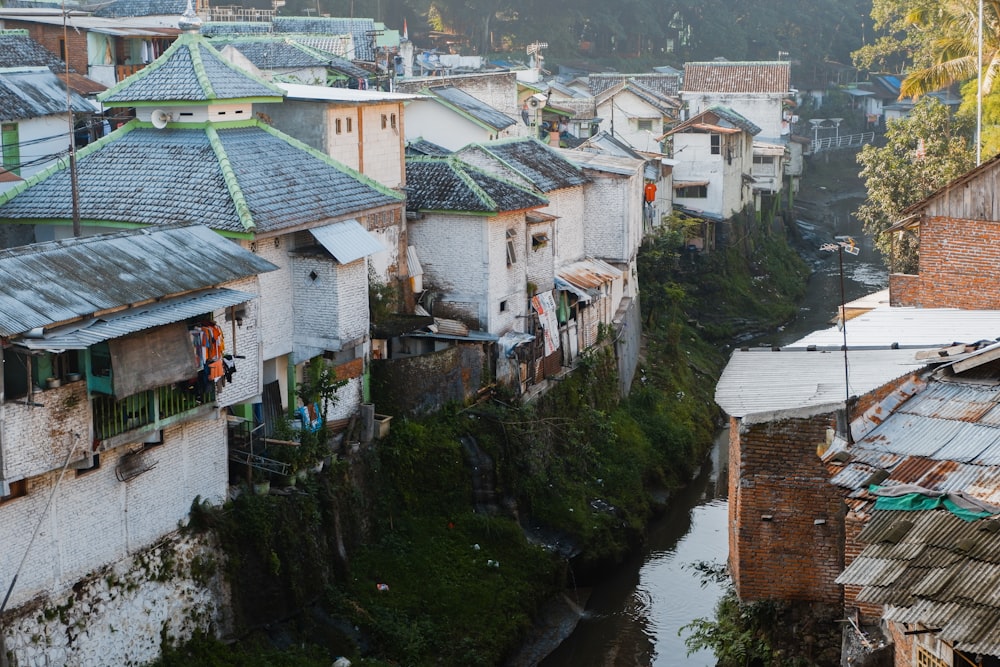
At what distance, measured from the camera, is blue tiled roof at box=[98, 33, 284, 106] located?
81.4ft

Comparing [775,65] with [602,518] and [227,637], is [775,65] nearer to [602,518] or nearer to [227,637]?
[602,518]

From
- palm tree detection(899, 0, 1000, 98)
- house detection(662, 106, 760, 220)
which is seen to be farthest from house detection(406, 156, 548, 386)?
house detection(662, 106, 760, 220)

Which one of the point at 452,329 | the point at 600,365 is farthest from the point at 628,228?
the point at 452,329

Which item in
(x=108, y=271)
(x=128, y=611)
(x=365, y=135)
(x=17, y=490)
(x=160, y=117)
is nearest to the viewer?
(x=17, y=490)

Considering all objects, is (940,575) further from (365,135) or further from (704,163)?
(704,163)

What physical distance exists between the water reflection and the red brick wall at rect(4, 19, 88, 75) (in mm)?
20345

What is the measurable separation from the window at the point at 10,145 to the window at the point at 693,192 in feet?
89.4

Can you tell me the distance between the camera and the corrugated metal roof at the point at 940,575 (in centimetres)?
1047

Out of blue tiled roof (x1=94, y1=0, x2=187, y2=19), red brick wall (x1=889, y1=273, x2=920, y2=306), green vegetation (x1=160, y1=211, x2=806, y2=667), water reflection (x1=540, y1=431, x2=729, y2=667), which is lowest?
water reflection (x1=540, y1=431, x2=729, y2=667)

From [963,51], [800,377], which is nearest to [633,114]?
[963,51]

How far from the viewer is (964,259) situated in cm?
2311

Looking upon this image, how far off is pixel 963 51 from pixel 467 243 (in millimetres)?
16016

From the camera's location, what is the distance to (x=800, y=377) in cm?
1745

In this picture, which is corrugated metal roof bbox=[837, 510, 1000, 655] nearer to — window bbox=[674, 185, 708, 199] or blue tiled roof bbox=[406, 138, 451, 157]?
blue tiled roof bbox=[406, 138, 451, 157]
